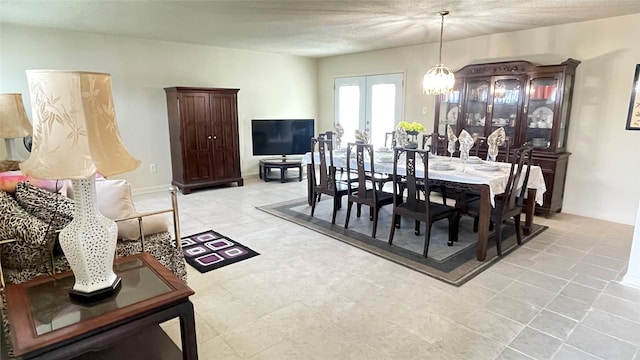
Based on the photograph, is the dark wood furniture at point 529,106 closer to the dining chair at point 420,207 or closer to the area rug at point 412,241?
the area rug at point 412,241

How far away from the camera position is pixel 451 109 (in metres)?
5.50

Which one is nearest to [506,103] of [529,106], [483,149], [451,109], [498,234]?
[529,106]

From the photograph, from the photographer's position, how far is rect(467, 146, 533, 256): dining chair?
3.24m

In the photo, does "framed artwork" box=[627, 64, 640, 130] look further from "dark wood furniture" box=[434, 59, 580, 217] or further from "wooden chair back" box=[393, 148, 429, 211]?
"wooden chair back" box=[393, 148, 429, 211]

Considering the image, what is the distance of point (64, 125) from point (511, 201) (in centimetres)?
347

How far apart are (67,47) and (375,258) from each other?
4.99 metres

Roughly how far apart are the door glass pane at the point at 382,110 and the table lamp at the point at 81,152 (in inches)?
222

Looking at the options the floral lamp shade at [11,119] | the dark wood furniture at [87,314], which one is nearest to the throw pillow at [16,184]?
the dark wood furniture at [87,314]

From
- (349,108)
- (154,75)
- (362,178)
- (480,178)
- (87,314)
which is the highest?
(154,75)

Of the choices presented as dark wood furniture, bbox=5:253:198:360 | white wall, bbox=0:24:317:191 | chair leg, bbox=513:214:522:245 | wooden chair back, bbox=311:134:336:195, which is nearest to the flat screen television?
white wall, bbox=0:24:317:191

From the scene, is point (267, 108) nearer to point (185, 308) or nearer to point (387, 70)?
point (387, 70)

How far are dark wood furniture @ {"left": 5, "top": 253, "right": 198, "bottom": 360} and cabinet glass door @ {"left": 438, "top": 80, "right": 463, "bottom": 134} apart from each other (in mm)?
4762

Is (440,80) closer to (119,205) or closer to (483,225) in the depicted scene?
(483,225)

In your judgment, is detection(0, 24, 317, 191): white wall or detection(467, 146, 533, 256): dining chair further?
detection(0, 24, 317, 191): white wall
